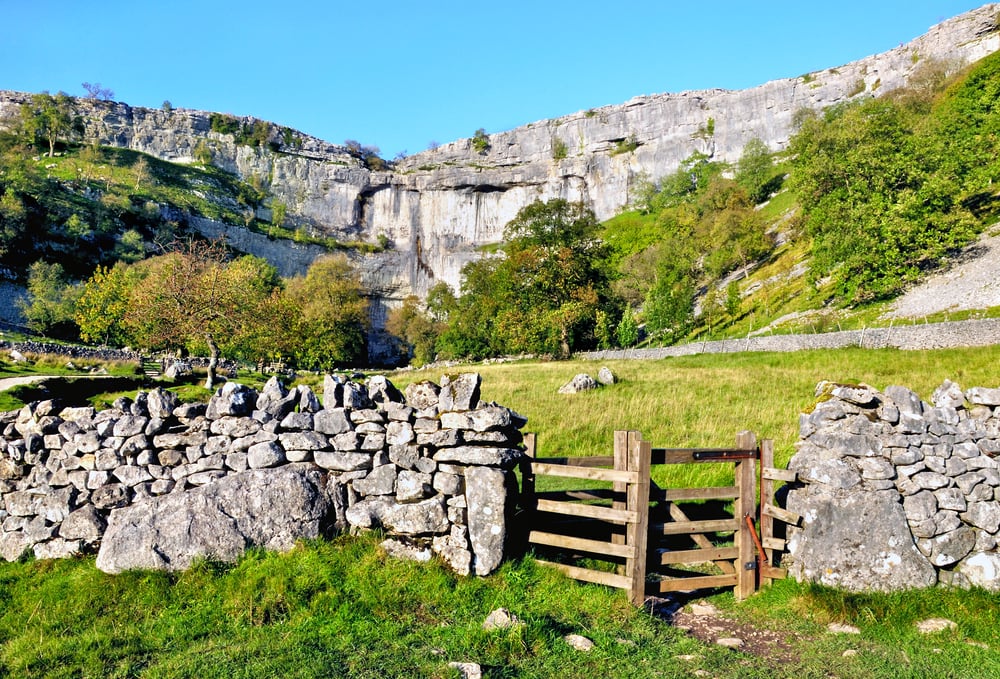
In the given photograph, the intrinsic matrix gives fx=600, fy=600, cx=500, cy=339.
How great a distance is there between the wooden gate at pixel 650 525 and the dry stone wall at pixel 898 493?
574 millimetres

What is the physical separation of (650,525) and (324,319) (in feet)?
219

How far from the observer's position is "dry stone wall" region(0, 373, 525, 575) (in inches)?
304

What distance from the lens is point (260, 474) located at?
8.09 metres

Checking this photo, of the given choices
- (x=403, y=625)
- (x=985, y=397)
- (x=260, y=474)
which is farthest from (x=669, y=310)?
(x=403, y=625)

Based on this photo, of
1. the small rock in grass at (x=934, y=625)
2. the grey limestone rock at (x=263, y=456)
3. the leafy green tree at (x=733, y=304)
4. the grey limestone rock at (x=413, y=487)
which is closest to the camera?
the small rock in grass at (x=934, y=625)

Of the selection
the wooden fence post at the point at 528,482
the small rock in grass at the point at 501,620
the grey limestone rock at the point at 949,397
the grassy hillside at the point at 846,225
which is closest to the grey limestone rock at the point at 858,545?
the grey limestone rock at the point at 949,397

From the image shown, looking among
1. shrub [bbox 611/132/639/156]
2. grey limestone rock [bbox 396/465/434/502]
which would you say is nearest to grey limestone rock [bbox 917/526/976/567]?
grey limestone rock [bbox 396/465/434/502]

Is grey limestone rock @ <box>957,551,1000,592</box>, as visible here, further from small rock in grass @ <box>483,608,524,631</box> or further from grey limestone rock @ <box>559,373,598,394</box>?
grey limestone rock @ <box>559,373,598,394</box>

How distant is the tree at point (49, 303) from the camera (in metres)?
62.5

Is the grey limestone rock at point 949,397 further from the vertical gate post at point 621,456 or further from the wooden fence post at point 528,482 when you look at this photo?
the wooden fence post at point 528,482

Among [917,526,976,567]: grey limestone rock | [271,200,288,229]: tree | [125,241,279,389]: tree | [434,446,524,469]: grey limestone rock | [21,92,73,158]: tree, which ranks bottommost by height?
[917,526,976,567]: grey limestone rock

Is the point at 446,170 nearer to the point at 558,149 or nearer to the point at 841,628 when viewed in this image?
the point at 558,149

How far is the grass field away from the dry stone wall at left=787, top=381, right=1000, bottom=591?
1.29 feet

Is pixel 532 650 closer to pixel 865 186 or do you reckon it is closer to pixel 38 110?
pixel 865 186
